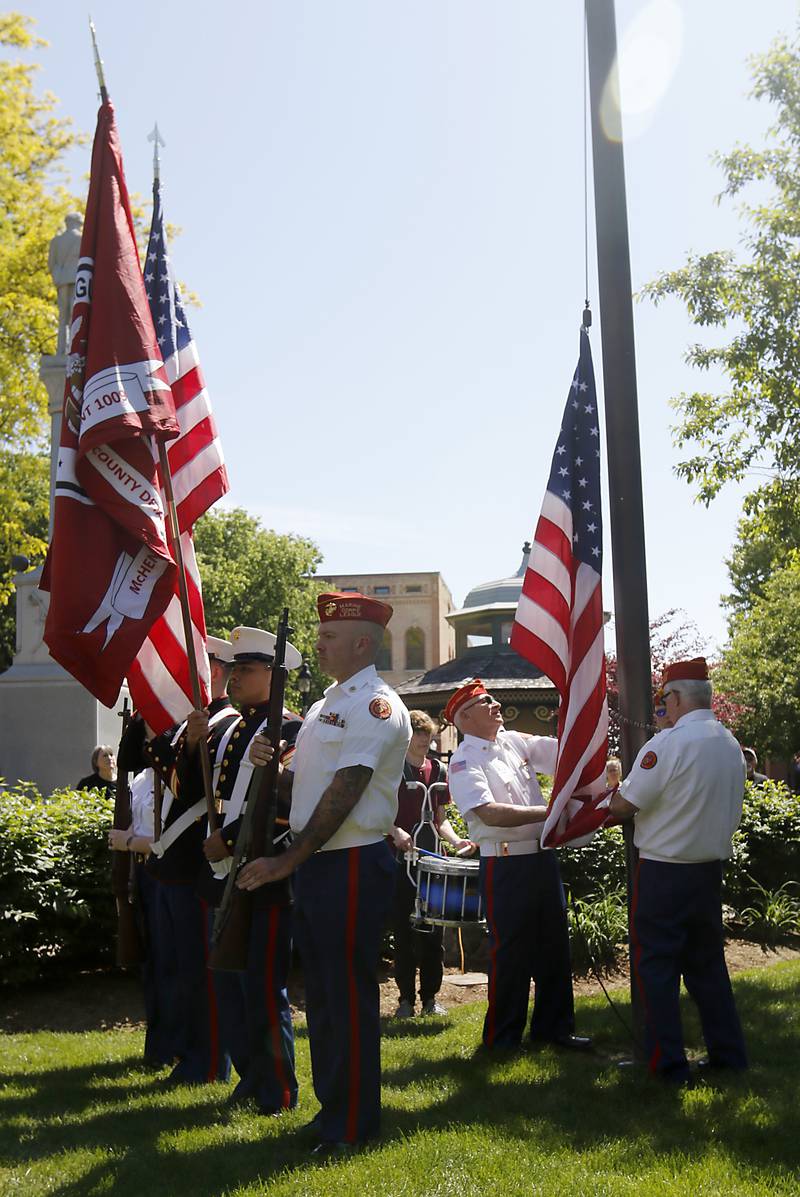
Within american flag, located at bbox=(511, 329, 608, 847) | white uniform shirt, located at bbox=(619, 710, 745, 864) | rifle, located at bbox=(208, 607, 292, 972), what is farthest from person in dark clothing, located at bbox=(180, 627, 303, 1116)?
white uniform shirt, located at bbox=(619, 710, 745, 864)

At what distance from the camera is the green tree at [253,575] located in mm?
43781

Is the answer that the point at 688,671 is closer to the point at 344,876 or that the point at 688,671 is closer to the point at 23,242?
the point at 344,876

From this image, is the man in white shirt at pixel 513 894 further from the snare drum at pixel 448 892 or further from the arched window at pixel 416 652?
the arched window at pixel 416 652

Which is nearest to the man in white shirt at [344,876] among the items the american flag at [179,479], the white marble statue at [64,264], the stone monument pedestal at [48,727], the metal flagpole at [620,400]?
the american flag at [179,479]

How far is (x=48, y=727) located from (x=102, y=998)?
16.2ft

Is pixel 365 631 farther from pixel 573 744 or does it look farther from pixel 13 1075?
pixel 13 1075

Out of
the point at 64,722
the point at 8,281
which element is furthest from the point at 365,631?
the point at 8,281

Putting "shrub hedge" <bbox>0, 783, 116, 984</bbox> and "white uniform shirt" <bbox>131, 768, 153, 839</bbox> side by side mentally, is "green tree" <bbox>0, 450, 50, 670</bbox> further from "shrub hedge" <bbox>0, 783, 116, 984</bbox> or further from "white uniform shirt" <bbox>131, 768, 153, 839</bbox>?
"white uniform shirt" <bbox>131, 768, 153, 839</bbox>

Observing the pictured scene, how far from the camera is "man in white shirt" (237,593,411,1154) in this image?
15.8 feet

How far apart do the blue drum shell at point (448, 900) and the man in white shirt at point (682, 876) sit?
142 cm

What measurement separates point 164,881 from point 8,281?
1728 centimetres

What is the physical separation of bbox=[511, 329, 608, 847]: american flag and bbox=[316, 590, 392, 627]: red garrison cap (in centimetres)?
132

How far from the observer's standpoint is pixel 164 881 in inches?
248

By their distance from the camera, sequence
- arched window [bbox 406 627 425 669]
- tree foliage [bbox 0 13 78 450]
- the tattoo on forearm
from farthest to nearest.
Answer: arched window [bbox 406 627 425 669], tree foliage [bbox 0 13 78 450], the tattoo on forearm
